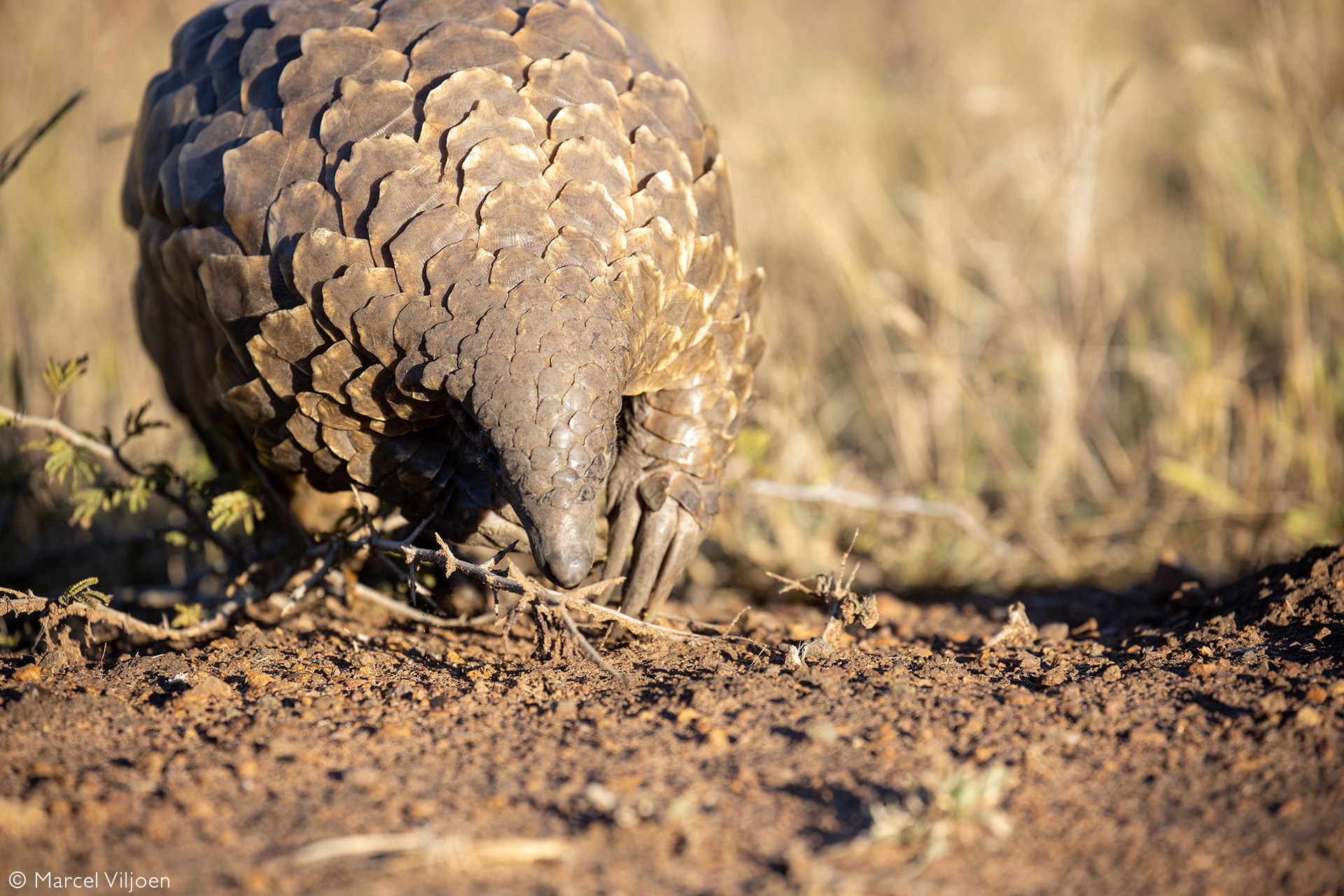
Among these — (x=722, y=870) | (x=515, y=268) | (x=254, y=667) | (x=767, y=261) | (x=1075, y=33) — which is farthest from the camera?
(x=1075, y=33)

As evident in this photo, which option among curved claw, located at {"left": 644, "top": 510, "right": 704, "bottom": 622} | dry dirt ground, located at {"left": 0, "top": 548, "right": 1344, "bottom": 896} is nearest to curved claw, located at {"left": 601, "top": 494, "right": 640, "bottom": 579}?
curved claw, located at {"left": 644, "top": 510, "right": 704, "bottom": 622}

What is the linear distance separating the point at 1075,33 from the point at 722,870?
5.74m

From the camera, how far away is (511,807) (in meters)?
1.94

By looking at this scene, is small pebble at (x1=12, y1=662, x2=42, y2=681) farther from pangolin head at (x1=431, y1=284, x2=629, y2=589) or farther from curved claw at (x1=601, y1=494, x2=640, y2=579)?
curved claw at (x1=601, y1=494, x2=640, y2=579)

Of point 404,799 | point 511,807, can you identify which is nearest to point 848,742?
point 511,807

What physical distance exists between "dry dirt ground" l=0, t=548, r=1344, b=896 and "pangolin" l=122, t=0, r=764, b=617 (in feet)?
1.47

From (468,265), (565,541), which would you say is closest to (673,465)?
(565,541)

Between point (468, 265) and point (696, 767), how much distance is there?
4.17 feet

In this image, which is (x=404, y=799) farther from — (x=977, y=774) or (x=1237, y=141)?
(x=1237, y=141)

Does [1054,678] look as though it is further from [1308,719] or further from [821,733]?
[821,733]

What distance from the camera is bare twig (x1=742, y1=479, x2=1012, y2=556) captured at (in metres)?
3.91

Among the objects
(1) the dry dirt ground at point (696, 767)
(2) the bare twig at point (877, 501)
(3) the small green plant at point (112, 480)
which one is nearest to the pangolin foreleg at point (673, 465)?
(1) the dry dirt ground at point (696, 767)

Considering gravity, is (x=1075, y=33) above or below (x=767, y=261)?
above

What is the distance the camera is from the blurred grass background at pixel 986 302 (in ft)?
14.4
